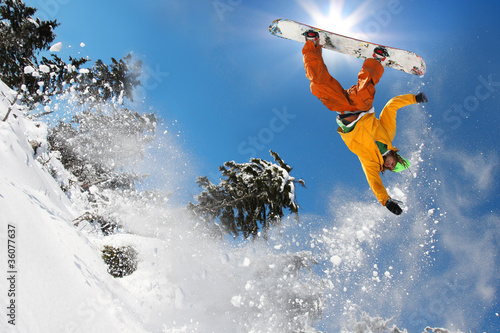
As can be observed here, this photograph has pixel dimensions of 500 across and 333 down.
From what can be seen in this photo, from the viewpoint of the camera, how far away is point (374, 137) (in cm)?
554

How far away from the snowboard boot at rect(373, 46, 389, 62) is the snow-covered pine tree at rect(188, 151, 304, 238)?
432 cm

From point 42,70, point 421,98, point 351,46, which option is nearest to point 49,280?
point 421,98

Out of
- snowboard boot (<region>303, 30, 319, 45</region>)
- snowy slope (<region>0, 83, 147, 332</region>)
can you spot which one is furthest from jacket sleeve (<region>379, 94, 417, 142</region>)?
snowy slope (<region>0, 83, 147, 332</region>)

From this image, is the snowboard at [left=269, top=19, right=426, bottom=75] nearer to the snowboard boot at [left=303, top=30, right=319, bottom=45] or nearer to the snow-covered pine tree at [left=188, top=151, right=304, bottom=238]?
the snowboard boot at [left=303, top=30, right=319, bottom=45]

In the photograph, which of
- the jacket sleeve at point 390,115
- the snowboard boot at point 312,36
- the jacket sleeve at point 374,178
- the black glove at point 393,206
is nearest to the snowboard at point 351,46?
the snowboard boot at point 312,36

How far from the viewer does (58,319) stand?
269cm

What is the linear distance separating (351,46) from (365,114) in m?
2.08

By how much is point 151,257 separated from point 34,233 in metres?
5.75

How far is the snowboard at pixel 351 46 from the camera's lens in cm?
622

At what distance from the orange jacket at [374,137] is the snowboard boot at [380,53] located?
122cm

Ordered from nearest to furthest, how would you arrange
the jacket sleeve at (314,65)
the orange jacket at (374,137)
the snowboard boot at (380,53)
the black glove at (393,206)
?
the black glove at (393,206), the jacket sleeve at (314,65), the orange jacket at (374,137), the snowboard boot at (380,53)

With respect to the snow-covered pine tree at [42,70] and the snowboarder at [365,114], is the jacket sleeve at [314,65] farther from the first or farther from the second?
the snow-covered pine tree at [42,70]

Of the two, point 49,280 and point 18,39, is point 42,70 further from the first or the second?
point 49,280

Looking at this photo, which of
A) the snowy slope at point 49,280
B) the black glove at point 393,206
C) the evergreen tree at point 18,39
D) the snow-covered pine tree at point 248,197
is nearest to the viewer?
the snowy slope at point 49,280
